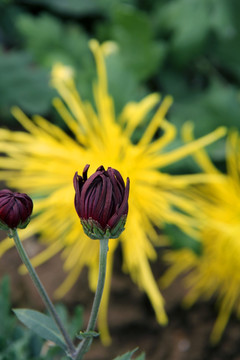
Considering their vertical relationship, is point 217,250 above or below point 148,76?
below

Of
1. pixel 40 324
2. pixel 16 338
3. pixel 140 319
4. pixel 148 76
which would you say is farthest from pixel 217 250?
pixel 40 324

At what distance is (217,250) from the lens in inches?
34.6

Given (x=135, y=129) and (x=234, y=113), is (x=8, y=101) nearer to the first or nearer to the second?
(x=135, y=129)

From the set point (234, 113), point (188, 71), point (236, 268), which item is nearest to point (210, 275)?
point (236, 268)

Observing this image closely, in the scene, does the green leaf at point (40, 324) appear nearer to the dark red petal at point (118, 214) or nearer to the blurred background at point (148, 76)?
the dark red petal at point (118, 214)

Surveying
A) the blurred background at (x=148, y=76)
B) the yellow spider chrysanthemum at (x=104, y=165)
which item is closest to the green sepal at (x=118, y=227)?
the yellow spider chrysanthemum at (x=104, y=165)

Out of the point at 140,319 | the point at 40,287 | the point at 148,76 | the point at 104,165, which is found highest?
the point at 148,76

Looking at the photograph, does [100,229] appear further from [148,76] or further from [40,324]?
[148,76]

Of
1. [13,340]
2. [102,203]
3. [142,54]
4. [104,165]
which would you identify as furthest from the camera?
[142,54]

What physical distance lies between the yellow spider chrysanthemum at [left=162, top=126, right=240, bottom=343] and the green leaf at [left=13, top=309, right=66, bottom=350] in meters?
0.44

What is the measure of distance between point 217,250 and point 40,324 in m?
0.55

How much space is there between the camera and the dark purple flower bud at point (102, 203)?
12.0 inches

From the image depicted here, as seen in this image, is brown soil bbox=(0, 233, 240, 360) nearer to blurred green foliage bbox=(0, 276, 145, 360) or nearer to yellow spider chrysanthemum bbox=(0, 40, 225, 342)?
yellow spider chrysanthemum bbox=(0, 40, 225, 342)

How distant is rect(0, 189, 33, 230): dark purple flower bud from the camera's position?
325mm
